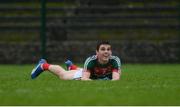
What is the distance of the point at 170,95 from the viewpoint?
8.85 metres

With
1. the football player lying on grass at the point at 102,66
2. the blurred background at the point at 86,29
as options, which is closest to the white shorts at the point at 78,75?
the football player lying on grass at the point at 102,66

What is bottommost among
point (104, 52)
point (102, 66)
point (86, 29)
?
point (102, 66)

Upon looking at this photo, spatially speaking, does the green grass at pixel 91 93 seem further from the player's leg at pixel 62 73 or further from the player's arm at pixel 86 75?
the player's leg at pixel 62 73

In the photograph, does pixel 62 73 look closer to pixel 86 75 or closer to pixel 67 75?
pixel 67 75

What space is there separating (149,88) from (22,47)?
437 inches

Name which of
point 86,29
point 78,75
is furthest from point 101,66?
point 86,29

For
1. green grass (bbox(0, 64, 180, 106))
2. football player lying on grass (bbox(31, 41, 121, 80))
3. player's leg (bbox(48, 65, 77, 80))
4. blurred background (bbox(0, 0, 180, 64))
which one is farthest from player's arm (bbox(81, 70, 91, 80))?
blurred background (bbox(0, 0, 180, 64))

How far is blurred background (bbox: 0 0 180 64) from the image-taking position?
2036cm

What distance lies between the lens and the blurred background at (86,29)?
20.4 metres

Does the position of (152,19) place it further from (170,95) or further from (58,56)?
(170,95)

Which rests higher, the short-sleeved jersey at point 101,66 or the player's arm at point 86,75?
the short-sleeved jersey at point 101,66

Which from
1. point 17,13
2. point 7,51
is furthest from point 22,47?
point 17,13

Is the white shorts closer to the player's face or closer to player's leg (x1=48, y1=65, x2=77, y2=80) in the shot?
player's leg (x1=48, y1=65, x2=77, y2=80)

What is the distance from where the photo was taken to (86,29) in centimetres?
2123
